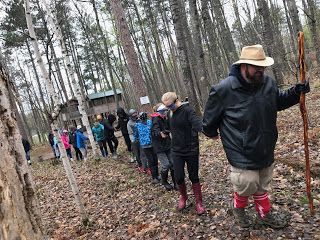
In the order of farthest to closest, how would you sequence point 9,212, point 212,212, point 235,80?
1. point 212,212
2. point 235,80
3. point 9,212

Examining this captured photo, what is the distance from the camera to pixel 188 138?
5953 millimetres

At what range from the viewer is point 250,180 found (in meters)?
4.25

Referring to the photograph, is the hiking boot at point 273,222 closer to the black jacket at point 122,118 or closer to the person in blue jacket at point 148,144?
the person in blue jacket at point 148,144

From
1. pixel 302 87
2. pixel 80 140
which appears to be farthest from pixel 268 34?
pixel 80 140

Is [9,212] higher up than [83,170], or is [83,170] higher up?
[9,212]

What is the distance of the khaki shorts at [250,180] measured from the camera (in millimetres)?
4262

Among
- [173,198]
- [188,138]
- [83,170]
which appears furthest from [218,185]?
[83,170]

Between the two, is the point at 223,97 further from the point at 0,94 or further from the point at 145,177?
the point at 145,177

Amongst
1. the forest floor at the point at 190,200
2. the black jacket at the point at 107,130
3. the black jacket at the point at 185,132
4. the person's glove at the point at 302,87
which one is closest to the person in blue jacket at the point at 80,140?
the black jacket at the point at 107,130

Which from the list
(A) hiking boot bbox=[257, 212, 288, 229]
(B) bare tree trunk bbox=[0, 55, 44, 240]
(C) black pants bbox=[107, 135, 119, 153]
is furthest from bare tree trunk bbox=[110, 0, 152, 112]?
(B) bare tree trunk bbox=[0, 55, 44, 240]

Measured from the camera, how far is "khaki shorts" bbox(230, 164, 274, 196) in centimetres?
426

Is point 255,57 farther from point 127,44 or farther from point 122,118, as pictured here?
point 122,118

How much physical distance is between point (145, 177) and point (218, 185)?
11.1 feet

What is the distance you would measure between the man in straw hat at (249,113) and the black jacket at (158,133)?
3.12 metres
